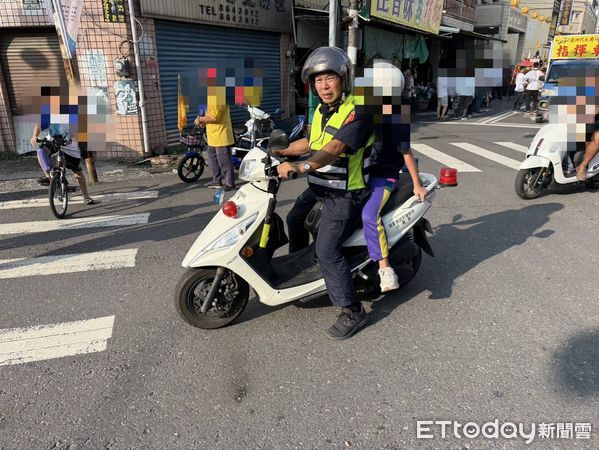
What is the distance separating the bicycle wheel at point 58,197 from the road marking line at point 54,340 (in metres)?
2.83

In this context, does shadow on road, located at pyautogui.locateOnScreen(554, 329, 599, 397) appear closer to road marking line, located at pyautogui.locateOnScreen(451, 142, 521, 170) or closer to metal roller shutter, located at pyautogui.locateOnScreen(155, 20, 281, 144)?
road marking line, located at pyautogui.locateOnScreen(451, 142, 521, 170)

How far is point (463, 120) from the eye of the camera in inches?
665

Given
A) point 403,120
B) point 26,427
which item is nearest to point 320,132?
point 403,120

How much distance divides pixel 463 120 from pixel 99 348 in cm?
1656

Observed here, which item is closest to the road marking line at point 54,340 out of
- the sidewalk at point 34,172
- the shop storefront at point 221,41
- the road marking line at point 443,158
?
the sidewalk at point 34,172

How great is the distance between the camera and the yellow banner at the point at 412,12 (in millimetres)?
13414

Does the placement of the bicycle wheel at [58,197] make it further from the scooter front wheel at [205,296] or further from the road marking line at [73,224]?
the scooter front wheel at [205,296]

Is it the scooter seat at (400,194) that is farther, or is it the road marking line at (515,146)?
the road marking line at (515,146)

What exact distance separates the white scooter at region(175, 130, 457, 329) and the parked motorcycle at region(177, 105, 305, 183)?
3.87 m

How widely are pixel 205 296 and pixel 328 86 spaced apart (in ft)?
5.62

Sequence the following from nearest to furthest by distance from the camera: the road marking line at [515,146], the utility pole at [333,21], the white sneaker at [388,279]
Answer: the white sneaker at [388,279] < the utility pole at [333,21] < the road marking line at [515,146]

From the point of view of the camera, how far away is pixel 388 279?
3330 mm

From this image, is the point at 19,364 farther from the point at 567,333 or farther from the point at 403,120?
the point at 567,333

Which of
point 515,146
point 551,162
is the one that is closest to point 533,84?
point 515,146
